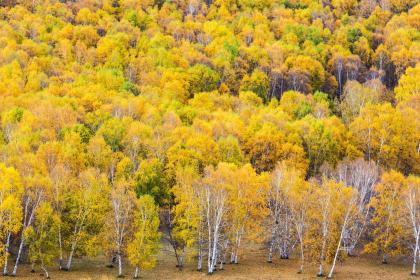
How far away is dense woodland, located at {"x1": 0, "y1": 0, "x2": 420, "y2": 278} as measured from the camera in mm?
59406

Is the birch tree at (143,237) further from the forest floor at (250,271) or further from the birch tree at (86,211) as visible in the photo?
the birch tree at (86,211)

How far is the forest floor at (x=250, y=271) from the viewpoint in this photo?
5816 centimetres

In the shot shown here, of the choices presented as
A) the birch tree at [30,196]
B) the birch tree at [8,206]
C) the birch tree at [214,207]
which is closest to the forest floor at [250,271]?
the birch tree at [214,207]

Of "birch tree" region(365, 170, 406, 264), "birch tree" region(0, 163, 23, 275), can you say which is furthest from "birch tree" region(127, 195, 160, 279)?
"birch tree" region(365, 170, 406, 264)

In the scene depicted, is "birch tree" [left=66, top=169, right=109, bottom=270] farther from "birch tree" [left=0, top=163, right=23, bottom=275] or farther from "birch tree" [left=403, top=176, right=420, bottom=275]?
"birch tree" [left=403, top=176, right=420, bottom=275]

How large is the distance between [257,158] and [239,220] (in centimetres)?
2876

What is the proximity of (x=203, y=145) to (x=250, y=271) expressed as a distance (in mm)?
25617

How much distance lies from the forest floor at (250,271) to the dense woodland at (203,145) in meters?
1.49

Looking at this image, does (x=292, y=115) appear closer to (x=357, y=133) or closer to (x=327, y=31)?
(x=357, y=133)

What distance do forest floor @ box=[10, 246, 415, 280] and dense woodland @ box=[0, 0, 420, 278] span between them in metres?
1.49

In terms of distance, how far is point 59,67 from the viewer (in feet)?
445

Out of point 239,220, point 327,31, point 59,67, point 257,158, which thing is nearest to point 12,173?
point 239,220

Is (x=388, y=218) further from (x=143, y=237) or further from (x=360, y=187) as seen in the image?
(x=143, y=237)

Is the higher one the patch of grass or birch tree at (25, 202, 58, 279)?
birch tree at (25, 202, 58, 279)
